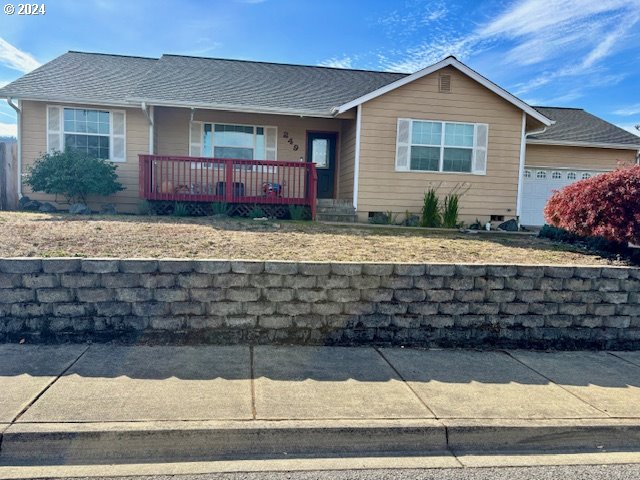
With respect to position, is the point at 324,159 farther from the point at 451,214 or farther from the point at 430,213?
the point at 451,214

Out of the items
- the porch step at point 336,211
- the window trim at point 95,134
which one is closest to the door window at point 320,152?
the porch step at point 336,211

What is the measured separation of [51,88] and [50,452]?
11775mm

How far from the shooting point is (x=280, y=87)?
1379 cm

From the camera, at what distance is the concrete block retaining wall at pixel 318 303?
183 inches

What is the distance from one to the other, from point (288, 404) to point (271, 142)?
1084cm

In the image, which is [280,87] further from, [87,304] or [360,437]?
[360,437]

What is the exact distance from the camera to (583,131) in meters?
15.5

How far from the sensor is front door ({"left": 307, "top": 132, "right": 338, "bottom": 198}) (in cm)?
1386

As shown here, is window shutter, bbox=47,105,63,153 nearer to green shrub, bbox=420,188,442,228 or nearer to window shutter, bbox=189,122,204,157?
window shutter, bbox=189,122,204,157

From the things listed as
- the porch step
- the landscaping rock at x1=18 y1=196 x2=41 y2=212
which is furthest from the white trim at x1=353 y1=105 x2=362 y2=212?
the landscaping rock at x1=18 y1=196 x2=41 y2=212

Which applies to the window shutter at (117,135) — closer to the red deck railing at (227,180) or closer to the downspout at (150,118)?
the downspout at (150,118)

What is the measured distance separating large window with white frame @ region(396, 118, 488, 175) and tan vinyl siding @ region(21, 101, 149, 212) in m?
7.21

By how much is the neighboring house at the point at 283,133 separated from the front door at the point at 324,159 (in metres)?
0.16

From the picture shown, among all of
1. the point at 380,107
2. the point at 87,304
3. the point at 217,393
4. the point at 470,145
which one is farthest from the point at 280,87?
the point at 217,393
